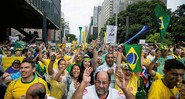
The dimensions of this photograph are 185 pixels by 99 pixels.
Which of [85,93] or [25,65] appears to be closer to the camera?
[85,93]

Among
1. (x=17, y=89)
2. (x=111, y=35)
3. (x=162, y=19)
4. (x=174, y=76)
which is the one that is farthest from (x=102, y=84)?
(x=111, y=35)

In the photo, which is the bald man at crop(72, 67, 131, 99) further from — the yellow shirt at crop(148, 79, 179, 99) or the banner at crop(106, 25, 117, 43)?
the banner at crop(106, 25, 117, 43)

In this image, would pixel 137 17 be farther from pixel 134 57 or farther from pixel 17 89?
pixel 17 89

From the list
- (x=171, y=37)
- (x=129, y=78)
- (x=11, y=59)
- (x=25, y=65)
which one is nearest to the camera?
(x=25, y=65)

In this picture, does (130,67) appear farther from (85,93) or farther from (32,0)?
(32,0)

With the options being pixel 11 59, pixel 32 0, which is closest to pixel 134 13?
pixel 32 0

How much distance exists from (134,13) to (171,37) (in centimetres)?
1217

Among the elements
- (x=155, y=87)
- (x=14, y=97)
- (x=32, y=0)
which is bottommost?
(x=14, y=97)

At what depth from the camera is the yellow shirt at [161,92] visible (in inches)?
118

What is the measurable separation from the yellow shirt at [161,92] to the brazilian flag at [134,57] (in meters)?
1.95

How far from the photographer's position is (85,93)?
10.7 ft

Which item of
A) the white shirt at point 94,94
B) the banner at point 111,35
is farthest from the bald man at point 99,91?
the banner at point 111,35

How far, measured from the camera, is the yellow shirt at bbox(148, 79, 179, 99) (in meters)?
2.99

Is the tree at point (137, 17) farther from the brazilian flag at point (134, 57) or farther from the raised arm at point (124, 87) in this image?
the raised arm at point (124, 87)
